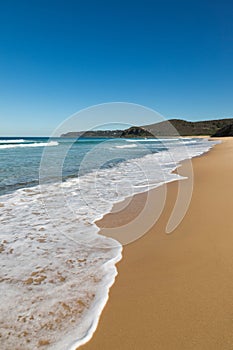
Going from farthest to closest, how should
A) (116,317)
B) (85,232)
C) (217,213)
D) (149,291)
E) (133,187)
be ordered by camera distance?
(133,187) → (217,213) → (85,232) → (149,291) → (116,317)

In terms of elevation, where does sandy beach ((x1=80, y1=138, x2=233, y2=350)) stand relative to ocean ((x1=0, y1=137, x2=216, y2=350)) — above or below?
above

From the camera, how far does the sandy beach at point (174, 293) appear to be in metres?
1.62

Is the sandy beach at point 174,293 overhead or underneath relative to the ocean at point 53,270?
overhead

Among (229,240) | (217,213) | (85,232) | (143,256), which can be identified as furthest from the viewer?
(217,213)

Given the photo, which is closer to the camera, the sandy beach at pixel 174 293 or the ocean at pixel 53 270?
the sandy beach at pixel 174 293

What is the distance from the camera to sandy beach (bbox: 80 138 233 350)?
1624mm

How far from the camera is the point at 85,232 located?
147 inches

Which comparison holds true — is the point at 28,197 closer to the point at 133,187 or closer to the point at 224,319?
the point at 133,187

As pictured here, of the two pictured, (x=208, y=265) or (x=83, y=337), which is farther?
(x=208, y=265)

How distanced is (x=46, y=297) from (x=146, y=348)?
111 cm

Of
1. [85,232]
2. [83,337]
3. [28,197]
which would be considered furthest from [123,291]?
[28,197]

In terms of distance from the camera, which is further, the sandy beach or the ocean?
the ocean

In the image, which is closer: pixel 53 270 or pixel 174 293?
pixel 174 293

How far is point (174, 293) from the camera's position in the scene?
2088 mm
